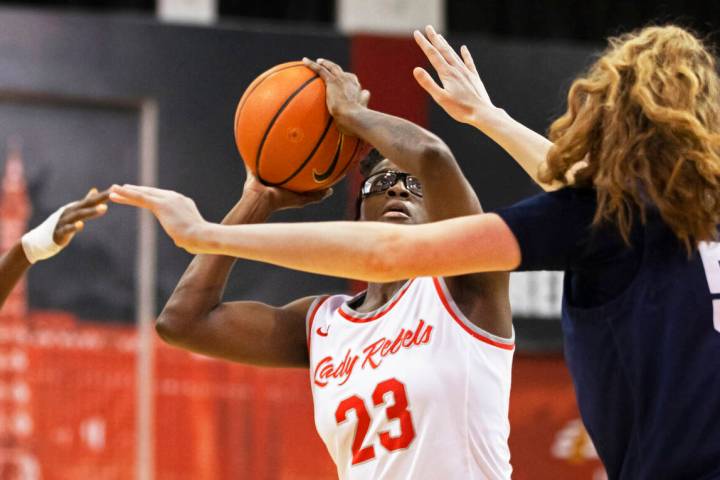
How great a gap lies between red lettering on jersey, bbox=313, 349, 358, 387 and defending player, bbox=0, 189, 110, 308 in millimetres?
886

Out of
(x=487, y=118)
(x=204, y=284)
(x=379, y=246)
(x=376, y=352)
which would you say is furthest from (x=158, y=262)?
(x=379, y=246)

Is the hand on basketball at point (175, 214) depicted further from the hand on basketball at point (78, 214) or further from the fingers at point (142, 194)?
the hand on basketball at point (78, 214)

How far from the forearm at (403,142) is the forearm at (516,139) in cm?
16

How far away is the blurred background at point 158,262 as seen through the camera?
23.3 feet

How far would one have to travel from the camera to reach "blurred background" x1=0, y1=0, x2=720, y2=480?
7113 millimetres

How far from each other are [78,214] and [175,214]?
136 cm

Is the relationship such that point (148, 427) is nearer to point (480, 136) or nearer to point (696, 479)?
point (480, 136)

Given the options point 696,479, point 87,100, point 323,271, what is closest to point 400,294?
point 323,271

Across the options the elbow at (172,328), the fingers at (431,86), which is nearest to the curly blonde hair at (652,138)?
the fingers at (431,86)

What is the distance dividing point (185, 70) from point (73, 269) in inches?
57.3

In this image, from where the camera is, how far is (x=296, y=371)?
7.39 m

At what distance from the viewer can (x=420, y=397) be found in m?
3.11

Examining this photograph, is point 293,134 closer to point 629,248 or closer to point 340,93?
point 340,93

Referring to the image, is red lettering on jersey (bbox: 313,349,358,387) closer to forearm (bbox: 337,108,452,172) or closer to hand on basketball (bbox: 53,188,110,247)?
forearm (bbox: 337,108,452,172)
